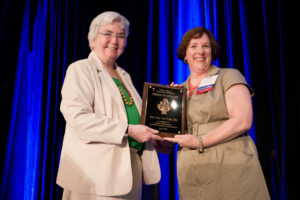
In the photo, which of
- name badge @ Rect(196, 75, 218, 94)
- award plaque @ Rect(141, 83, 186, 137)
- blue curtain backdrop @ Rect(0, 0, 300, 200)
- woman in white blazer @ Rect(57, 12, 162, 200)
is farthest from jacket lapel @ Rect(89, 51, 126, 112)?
blue curtain backdrop @ Rect(0, 0, 300, 200)

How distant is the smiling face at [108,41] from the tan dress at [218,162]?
60cm

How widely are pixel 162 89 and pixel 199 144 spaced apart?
1.38ft

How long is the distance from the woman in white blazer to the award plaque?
90 millimetres

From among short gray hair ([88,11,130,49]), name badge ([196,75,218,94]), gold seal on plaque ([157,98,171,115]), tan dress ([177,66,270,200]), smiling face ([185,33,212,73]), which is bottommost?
tan dress ([177,66,270,200])

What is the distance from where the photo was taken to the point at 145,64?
3.05 metres

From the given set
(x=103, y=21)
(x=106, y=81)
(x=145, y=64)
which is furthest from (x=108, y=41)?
(x=145, y=64)

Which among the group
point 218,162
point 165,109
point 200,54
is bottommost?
point 218,162

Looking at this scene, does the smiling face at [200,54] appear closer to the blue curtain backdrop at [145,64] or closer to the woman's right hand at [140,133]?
the woman's right hand at [140,133]

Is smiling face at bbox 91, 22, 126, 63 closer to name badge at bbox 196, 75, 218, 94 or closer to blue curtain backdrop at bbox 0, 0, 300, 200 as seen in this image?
Answer: name badge at bbox 196, 75, 218, 94

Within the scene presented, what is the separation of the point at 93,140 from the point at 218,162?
2.23 ft

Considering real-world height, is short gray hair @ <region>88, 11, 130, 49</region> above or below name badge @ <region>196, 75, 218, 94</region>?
above

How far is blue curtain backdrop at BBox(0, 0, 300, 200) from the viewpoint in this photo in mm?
2307

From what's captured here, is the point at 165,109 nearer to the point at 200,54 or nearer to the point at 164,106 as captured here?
the point at 164,106

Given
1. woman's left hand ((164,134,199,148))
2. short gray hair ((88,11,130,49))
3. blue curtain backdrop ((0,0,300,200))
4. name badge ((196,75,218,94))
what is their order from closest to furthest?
1. woman's left hand ((164,134,199,148))
2. name badge ((196,75,218,94))
3. short gray hair ((88,11,130,49))
4. blue curtain backdrop ((0,0,300,200))
